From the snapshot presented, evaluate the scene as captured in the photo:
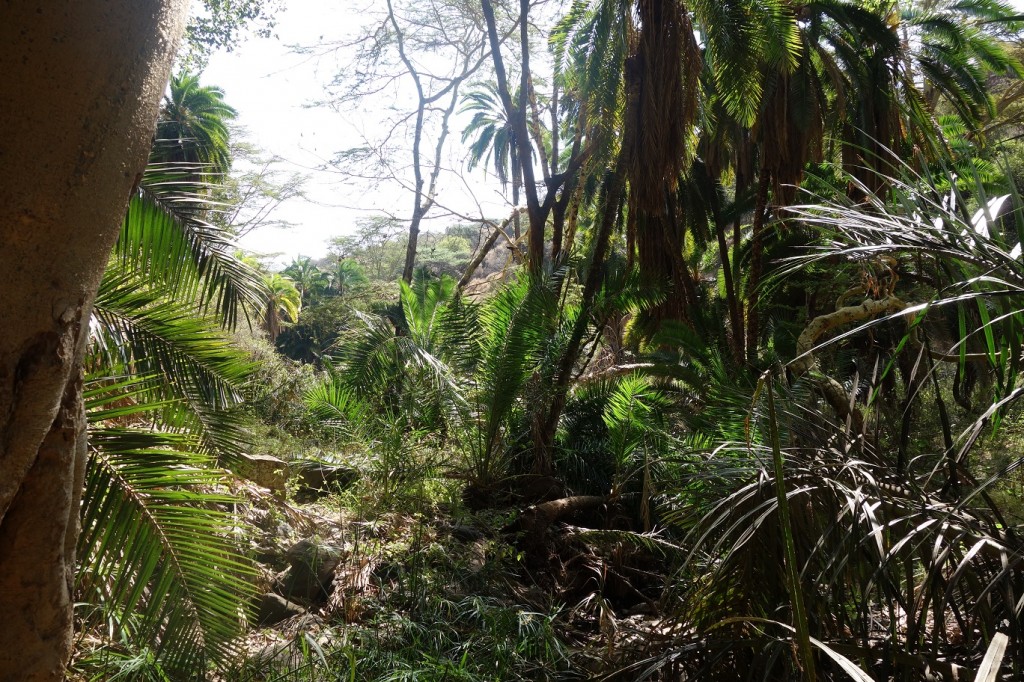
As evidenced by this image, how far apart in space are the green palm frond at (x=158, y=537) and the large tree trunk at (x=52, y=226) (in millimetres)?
907

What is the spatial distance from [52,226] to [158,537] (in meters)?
1.77

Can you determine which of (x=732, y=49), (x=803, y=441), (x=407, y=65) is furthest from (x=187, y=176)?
(x=407, y=65)

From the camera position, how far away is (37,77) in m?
1.88

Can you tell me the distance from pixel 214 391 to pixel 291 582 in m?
2.45

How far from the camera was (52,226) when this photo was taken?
1962 millimetres

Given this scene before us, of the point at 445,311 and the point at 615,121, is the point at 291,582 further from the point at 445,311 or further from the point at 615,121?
the point at 615,121

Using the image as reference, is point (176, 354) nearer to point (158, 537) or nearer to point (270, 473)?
point (158, 537)

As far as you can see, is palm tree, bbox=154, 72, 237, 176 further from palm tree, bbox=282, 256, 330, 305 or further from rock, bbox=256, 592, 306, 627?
rock, bbox=256, 592, 306, 627

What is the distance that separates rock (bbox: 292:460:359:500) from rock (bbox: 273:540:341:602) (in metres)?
0.83

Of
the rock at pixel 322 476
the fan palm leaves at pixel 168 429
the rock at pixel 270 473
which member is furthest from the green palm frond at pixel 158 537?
the rock at pixel 270 473

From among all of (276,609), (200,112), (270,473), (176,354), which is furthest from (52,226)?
(200,112)

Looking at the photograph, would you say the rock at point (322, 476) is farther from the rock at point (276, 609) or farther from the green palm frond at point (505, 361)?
the green palm frond at point (505, 361)

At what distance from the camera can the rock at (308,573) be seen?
602 centimetres

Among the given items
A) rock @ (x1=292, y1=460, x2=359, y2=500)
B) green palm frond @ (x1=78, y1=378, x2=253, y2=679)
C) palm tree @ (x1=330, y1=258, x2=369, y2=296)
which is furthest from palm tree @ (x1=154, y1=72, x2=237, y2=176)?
green palm frond @ (x1=78, y1=378, x2=253, y2=679)
